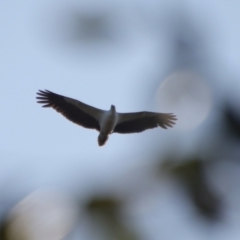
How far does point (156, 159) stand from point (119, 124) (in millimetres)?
13366

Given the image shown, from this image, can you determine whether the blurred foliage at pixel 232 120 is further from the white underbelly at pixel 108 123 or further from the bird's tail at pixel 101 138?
the white underbelly at pixel 108 123

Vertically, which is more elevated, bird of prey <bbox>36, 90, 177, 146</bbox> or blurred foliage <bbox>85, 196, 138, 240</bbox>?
bird of prey <bbox>36, 90, 177, 146</bbox>

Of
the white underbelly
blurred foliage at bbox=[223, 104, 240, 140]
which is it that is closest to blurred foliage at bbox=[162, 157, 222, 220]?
blurred foliage at bbox=[223, 104, 240, 140]

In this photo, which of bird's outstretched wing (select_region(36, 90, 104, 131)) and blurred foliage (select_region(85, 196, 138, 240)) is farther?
bird's outstretched wing (select_region(36, 90, 104, 131))

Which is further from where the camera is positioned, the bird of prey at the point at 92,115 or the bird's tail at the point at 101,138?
the bird of prey at the point at 92,115

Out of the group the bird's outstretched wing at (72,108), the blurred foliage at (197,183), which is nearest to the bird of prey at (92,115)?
the bird's outstretched wing at (72,108)

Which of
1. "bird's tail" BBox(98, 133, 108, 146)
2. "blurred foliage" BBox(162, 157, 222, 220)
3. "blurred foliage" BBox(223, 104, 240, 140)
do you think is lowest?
"blurred foliage" BBox(162, 157, 222, 220)

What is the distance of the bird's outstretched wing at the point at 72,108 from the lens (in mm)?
14336

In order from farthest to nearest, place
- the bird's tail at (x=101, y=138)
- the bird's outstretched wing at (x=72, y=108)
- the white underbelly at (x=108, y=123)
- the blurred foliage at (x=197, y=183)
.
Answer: the bird's outstretched wing at (x=72, y=108)
the white underbelly at (x=108, y=123)
the bird's tail at (x=101, y=138)
the blurred foliage at (x=197, y=183)

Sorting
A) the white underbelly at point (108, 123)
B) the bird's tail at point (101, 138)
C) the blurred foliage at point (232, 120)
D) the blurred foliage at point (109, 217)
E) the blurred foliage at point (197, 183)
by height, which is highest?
the white underbelly at point (108, 123)

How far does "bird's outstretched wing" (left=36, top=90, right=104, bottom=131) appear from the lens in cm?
1434

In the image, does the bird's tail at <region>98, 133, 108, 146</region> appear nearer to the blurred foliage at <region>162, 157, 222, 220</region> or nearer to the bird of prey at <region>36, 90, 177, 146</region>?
the bird of prey at <region>36, 90, 177, 146</region>

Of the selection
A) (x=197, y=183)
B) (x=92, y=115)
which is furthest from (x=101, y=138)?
(x=197, y=183)

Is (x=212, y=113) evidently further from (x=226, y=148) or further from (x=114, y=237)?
(x=114, y=237)
